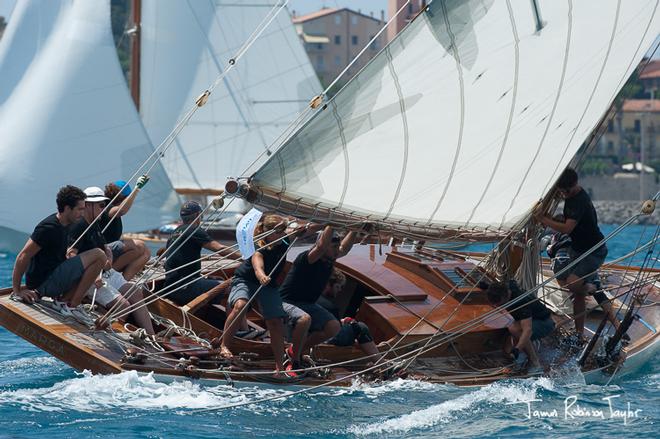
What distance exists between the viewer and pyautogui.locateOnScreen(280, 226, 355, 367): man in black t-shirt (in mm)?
10781

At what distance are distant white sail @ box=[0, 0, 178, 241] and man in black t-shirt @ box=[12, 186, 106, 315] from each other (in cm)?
1348

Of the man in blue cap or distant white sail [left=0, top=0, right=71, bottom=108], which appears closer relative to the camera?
the man in blue cap

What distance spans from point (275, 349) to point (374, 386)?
2.85ft

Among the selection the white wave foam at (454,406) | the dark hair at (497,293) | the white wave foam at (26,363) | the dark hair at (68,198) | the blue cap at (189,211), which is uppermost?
the dark hair at (68,198)

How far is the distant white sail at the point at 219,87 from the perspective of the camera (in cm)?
3089

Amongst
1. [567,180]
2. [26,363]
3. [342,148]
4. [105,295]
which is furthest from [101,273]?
[567,180]

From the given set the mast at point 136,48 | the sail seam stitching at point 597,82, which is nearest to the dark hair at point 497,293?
the sail seam stitching at point 597,82

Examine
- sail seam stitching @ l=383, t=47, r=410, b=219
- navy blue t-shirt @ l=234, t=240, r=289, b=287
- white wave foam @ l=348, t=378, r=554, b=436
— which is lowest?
white wave foam @ l=348, t=378, r=554, b=436

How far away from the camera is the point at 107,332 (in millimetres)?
10961

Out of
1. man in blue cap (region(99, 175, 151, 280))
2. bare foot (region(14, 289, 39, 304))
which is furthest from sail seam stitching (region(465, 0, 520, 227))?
bare foot (region(14, 289, 39, 304))

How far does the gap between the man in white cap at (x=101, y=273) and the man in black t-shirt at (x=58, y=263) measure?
37 centimetres

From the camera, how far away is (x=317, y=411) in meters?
10.1

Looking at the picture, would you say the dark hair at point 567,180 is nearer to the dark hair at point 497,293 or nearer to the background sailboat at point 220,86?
the dark hair at point 497,293

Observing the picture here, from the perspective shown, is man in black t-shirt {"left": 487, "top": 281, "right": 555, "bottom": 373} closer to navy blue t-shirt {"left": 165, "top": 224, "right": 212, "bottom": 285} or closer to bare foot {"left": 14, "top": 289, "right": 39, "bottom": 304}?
navy blue t-shirt {"left": 165, "top": 224, "right": 212, "bottom": 285}
